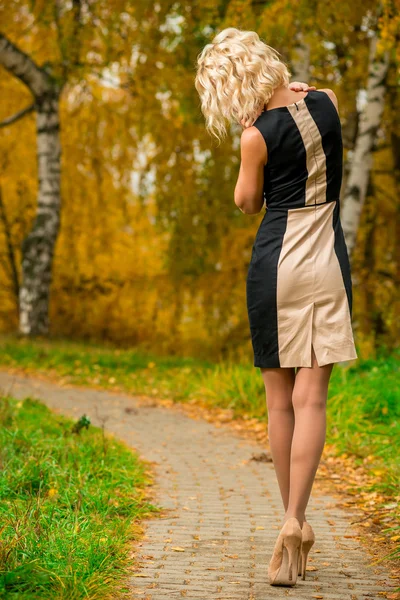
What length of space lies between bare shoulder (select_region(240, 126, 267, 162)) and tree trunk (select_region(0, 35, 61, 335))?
10830mm

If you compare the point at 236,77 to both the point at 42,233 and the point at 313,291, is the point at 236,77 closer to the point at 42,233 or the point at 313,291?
the point at 313,291

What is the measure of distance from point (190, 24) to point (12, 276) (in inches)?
288

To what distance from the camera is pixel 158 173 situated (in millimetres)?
13500

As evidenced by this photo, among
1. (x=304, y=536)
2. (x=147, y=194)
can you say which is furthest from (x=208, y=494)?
(x=147, y=194)

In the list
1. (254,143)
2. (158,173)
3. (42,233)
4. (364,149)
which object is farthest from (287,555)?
(42,233)

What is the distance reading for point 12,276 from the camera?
1706 centimetres

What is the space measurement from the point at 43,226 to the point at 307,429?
10969 mm

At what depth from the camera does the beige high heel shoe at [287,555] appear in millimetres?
3271

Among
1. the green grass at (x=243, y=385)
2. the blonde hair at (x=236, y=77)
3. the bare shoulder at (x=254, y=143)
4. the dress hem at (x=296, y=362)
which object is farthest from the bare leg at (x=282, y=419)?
the green grass at (x=243, y=385)

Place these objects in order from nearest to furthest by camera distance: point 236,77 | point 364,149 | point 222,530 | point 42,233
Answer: point 236,77 < point 222,530 < point 364,149 < point 42,233

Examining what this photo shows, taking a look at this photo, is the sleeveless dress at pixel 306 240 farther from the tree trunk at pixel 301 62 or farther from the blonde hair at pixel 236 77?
the tree trunk at pixel 301 62

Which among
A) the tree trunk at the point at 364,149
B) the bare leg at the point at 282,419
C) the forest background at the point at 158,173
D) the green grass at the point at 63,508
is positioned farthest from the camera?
the forest background at the point at 158,173

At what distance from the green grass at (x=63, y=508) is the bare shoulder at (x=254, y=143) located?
162 centimetres

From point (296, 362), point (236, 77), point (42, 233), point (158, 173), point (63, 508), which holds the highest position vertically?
point (236, 77)
